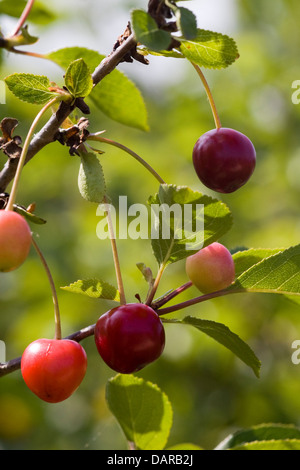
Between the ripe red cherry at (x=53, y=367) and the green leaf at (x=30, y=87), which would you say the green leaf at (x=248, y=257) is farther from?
the green leaf at (x=30, y=87)

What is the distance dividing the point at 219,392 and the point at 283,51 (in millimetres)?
2706

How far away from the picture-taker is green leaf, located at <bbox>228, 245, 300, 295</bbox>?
1.13 m

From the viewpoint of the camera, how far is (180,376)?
326 centimetres

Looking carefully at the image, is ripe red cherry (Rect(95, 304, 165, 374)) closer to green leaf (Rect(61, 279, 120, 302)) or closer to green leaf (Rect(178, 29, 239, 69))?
green leaf (Rect(61, 279, 120, 302))

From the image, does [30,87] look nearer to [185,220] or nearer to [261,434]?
[185,220]

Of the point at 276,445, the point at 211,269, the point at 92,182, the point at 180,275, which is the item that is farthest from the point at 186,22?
the point at 180,275

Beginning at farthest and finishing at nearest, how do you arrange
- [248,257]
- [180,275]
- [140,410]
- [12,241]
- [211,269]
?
1. [180,275]
2. [140,410]
3. [248,257]
4. [211,269]
5. [12,241]

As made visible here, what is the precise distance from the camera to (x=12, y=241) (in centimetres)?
91

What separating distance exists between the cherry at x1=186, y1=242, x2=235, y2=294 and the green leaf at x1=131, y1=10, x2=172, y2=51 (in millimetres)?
400

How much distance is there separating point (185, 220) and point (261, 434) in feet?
1.67

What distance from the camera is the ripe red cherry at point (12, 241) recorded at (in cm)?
91

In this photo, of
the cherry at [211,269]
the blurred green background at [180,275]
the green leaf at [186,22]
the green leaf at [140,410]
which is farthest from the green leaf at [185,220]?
the blurred green background at [180,275]
